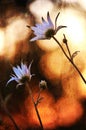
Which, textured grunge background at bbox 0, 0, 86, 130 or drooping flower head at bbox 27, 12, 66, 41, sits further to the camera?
textured grunge background at bbox 0, 0, 86, 130

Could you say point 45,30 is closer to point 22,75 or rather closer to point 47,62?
point 22,75

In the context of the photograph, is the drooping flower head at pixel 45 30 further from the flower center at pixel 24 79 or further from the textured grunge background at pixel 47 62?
the textured grunge background at pixel 47 62

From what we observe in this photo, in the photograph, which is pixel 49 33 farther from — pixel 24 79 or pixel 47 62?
pixel 47 62

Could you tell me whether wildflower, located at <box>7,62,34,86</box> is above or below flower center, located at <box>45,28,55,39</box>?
below

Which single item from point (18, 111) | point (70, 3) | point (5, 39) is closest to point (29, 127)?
point (18, 111)

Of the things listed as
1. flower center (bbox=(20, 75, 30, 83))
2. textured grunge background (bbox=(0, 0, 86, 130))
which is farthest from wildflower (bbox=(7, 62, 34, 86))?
textured grunge background (bbox=(0, 0, 86, 130))

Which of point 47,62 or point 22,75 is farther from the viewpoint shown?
point 47,62

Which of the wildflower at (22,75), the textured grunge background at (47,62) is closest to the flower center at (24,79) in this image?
the wildflower at (22,75)

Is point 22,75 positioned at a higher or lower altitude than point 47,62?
lower

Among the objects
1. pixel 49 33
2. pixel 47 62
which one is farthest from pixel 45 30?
pixel 47 62

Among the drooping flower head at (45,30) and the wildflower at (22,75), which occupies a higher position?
the drooping flower head at (45,30)

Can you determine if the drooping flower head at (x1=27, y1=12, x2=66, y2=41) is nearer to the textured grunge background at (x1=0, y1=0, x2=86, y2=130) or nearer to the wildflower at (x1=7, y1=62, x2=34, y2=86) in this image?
the wildflower at (x1=7, y1=62, x2=34, y2=86)
